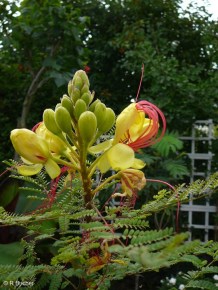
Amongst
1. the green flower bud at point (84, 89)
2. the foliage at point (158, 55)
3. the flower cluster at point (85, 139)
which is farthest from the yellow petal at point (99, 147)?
the foliage at point (158, 55)

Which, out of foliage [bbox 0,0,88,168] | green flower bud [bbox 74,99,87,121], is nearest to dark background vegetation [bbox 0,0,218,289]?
foliage [bbox 0,0,88,168]

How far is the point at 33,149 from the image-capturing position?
882 millimetres

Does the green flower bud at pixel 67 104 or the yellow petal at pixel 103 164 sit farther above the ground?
the green flower bud at pixel 67 104

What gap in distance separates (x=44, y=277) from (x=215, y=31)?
125 inches

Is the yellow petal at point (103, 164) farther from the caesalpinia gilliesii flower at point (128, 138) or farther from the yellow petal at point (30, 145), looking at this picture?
the yellow petal at point (30, 145)

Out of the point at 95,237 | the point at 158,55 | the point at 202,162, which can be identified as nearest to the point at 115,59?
the point at 158,55

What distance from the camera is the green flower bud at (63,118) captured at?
856 millimetres

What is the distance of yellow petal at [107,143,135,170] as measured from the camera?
0.85 metres

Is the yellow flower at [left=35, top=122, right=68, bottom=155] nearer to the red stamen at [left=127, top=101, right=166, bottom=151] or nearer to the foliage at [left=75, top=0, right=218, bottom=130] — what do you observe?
the red stamen at [left=127, top=101, right=166, bottom=151]

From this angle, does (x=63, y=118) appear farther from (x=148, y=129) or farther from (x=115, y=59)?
(x=115, y=59)

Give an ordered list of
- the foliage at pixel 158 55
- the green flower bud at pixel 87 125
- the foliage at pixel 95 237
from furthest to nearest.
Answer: the foliage at pixel 158 55 → the green flower bud at pixel 87 125 → the foliage at pixel 95 237

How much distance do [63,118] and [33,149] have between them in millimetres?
86

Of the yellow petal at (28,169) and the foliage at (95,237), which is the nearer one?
the foliage at (95,237)

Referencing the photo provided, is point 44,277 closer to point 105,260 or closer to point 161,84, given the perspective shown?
point 105,260
